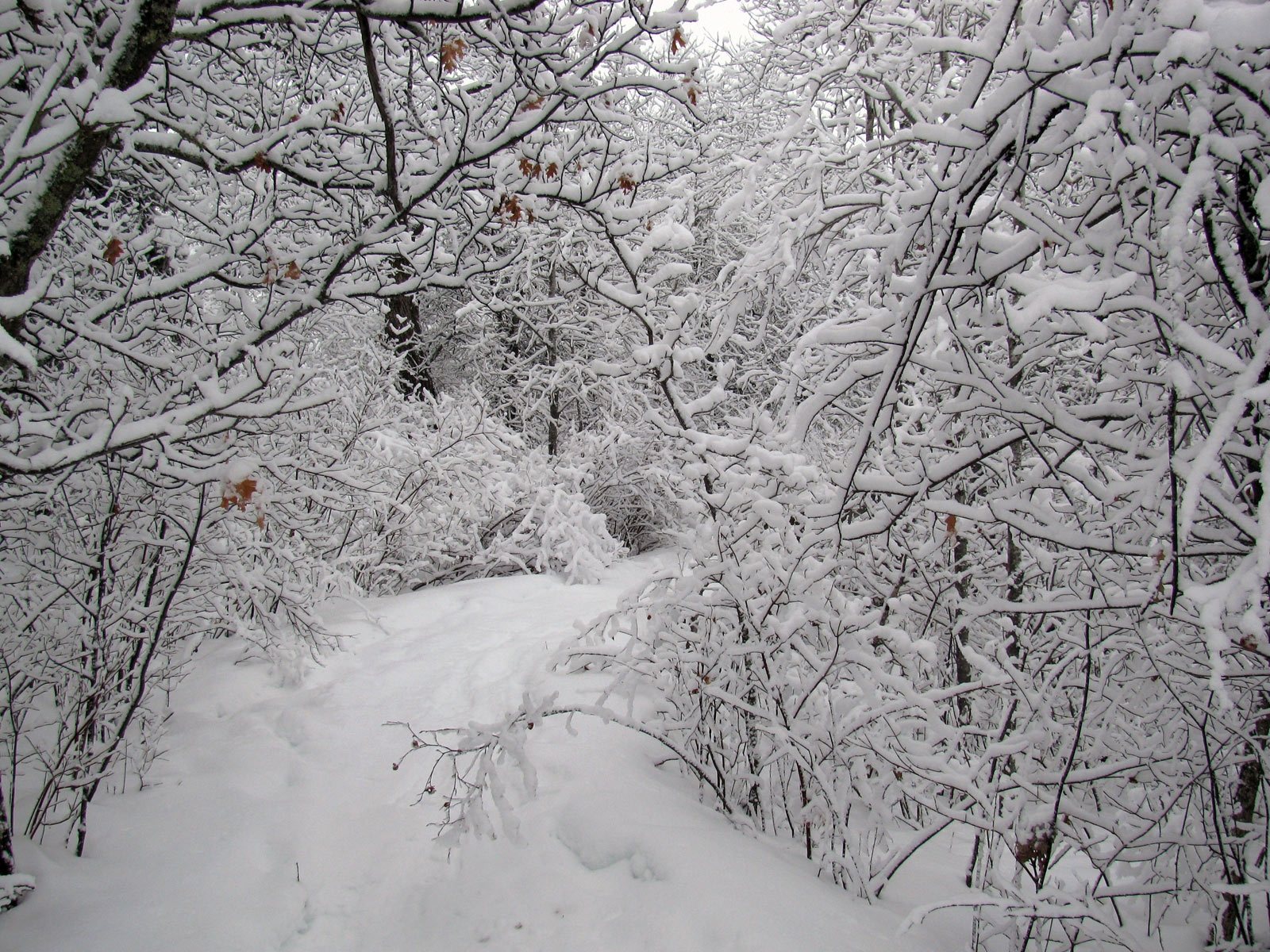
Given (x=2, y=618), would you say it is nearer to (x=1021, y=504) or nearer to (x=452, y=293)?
(x=1021, y=504)

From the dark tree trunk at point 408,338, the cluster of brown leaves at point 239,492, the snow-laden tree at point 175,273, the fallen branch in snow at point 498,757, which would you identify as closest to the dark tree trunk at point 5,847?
the snow-laden tree at point 175,273

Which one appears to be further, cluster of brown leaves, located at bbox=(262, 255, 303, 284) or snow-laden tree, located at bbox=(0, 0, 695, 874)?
cluster of brown leaves, located at bbox=(262, 255, 303, 284)

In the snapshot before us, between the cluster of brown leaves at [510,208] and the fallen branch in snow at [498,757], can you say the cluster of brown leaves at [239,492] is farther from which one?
the cluster of brown leaves at [510,208]

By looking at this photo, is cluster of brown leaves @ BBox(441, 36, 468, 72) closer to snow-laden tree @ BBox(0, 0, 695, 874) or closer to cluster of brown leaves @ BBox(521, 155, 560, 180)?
snow-laden tree @ BBox(0, 0, 695, 874)

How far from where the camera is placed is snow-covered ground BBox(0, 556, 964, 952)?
2.11 m

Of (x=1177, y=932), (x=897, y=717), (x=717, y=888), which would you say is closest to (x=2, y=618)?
(x=717, y=888)

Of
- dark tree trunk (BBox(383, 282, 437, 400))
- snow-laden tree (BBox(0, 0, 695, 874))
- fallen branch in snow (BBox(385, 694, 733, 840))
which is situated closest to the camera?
snow-laden tree (BBox(0, 0, 695, 874))

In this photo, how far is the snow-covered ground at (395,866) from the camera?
211 cm

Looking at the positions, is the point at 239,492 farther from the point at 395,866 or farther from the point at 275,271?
the point at 395,866

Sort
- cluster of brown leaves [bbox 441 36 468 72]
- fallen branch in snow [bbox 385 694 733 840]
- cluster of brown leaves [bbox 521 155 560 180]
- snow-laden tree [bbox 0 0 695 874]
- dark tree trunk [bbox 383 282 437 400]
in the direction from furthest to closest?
dark tree trunk [bbox 383 282 437 400]
cluster of brown leaves [bbox 521 155 560 180]
cluster of brown leaves [bbox 441 36 468 72]
fallen branch in snow [bbox 385 694 733 840]
snow-laden tree [bbox 0 0 695 874]

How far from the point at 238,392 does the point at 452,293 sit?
30.7 ft

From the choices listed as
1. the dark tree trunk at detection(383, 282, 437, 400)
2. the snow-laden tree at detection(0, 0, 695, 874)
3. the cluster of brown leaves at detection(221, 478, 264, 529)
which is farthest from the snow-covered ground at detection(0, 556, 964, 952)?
the dark tree trunk at detection(383, 282, 437, 400)

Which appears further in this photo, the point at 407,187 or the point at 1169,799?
the point at 407,187

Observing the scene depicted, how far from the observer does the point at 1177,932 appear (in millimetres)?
2285
